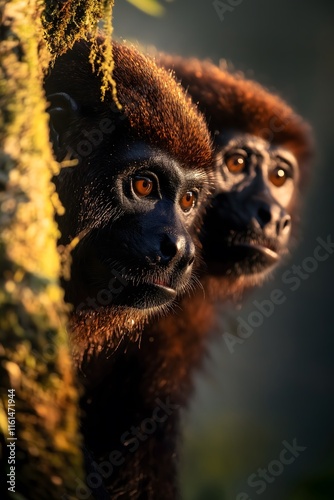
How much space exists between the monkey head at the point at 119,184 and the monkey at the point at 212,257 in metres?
0.89

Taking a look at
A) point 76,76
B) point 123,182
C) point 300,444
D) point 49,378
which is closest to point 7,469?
point 49,378

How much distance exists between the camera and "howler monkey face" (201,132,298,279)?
424 cm

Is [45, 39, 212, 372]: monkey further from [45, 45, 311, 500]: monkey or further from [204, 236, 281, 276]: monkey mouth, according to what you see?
[204, 236, 281, 276]: monkey mouth

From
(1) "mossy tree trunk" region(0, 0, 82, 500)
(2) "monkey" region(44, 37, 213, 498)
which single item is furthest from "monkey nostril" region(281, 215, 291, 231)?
(1) "mossy tree trunk" region(0, 0, 82, 500)

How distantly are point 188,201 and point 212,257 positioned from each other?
894 mm

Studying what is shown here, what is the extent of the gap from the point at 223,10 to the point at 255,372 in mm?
3405

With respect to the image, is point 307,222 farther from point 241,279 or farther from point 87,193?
point 87,193

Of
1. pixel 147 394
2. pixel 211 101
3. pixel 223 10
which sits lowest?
pixel 147 394

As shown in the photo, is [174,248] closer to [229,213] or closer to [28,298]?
[28,298]

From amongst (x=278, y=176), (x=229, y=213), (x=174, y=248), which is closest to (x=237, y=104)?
(x=278, y=176)

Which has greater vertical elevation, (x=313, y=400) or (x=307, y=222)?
(x=307, y=222)

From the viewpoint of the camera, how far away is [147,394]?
161 inches

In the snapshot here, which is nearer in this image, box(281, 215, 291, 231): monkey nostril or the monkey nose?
the monkey nose

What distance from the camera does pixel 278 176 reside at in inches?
185
